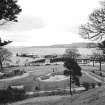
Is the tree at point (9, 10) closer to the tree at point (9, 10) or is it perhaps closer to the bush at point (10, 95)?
the tree at point (9, 10)

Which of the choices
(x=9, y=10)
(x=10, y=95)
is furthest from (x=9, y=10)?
(x=10, y=95)

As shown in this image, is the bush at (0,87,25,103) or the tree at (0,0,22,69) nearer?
the tree at (0,0,22,69)

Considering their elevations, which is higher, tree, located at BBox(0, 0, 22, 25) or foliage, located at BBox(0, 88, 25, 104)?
tree, located at BBox(0, 0, 22, 25)

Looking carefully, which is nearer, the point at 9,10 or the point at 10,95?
the point at 9,10

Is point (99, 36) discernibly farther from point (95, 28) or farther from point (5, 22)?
point (5, 22)

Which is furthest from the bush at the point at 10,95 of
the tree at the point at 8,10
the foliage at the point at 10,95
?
the tree at the point at 8,10

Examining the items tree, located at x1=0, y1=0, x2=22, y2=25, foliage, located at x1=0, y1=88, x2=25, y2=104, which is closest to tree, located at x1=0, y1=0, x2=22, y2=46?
tree, located at x1=0, y1=0, x2=22, y2=25

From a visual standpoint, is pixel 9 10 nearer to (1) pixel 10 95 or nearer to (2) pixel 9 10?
(2) pixel 9 10

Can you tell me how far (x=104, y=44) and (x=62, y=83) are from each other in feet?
39.9

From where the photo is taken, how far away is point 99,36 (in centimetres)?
1512

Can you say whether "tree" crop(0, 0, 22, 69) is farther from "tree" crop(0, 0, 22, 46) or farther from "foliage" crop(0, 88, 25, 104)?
"foliage" crop(0, 88, 25, 104)

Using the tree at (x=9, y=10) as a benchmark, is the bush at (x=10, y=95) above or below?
below

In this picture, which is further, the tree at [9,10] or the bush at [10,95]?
the bush at [10,95]

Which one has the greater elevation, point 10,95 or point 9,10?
point 9,10
